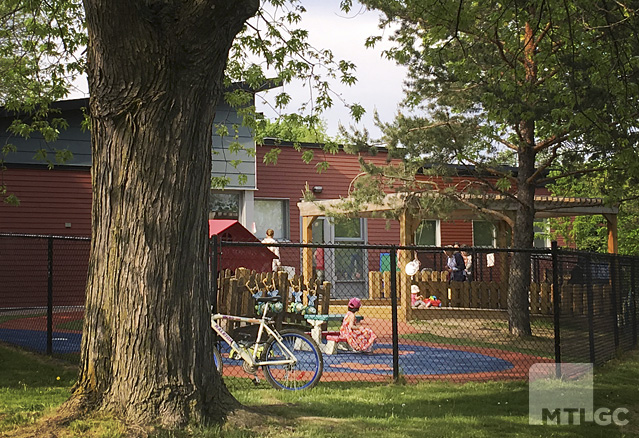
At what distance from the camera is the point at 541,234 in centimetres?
2850

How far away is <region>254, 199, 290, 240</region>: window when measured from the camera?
2308 centimetres

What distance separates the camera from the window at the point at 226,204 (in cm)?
2223

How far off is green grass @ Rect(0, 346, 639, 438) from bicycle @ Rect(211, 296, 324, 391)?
0.86ft

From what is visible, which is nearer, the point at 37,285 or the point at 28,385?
the point at 28,385

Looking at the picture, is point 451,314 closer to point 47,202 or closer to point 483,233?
point 483,233

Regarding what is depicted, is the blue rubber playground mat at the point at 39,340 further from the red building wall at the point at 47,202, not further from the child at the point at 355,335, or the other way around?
the red building wall at the point at 47,202

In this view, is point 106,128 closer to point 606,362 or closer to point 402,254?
point 606,362

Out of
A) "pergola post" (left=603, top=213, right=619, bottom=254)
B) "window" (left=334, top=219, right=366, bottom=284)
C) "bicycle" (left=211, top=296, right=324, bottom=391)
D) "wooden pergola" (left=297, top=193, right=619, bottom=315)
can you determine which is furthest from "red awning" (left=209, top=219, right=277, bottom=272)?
"pergola post" (left=603, top=213, right=619, bottom=254)

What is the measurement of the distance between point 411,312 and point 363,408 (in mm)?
10279

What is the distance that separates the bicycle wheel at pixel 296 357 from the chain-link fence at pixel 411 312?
50cm

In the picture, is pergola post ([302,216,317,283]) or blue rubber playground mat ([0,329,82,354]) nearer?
blue rubber playground mat ([0,329,82,354])

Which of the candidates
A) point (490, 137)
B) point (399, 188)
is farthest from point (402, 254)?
point (490, 137)

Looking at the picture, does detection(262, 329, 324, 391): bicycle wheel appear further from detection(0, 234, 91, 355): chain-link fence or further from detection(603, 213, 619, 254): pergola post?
detection(603, 213, 619, 254): pergola post

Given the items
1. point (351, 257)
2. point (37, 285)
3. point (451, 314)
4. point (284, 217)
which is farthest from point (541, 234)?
point (37, 285)
